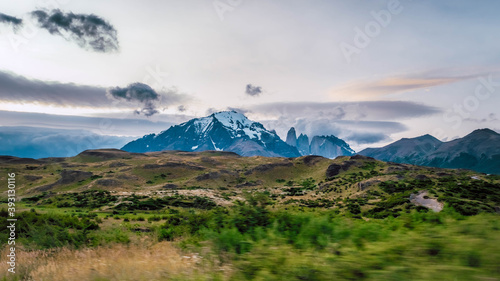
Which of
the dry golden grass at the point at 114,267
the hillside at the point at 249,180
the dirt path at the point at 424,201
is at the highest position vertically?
the dry golden grass at the point at 114,267

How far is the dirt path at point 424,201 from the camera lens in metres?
33.1

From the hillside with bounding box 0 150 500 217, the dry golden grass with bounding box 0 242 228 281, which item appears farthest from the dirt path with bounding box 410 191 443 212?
the dry golden grass with bounding box 0 242 228 281

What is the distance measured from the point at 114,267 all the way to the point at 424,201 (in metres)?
41.5

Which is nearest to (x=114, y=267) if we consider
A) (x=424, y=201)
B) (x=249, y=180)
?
(x=424, y=201)

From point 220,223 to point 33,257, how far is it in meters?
7.26

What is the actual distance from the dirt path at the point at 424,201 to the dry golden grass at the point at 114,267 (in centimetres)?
3575

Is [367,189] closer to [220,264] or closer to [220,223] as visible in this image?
[220,223]

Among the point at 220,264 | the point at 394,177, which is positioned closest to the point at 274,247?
the point at 220,264

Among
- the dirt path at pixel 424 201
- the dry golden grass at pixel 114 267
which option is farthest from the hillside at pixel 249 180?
the dry golden grass at pixel 114 267

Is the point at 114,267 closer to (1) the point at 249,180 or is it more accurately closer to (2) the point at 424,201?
(2) the point at 424,201

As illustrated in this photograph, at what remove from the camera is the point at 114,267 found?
724cm

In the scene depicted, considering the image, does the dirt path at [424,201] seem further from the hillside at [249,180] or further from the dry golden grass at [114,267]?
the dry golden grass at [114,267]

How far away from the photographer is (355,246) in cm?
657

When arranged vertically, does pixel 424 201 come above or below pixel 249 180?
above
